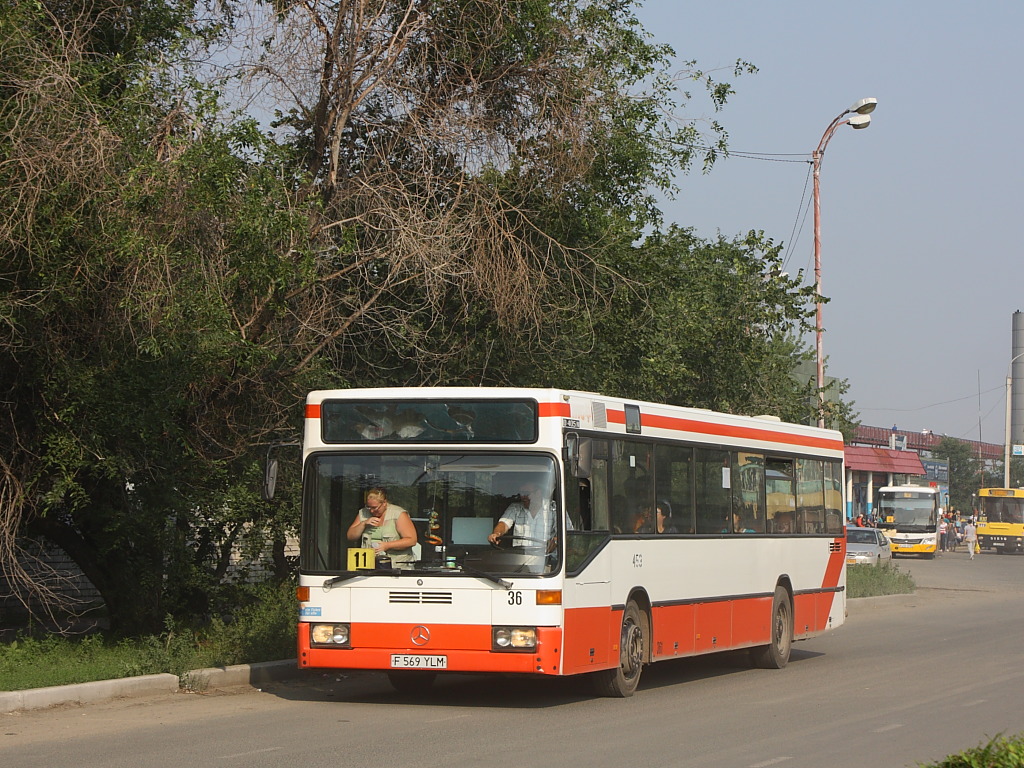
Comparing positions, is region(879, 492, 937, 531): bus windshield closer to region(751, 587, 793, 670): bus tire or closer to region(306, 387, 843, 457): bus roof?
region(306, 387, 843, 457): bus roof

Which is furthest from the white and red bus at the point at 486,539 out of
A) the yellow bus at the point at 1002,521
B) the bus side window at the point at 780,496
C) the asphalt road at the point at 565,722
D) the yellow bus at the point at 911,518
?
the yellow bus at the point at 1002,521

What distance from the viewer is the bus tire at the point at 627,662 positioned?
44.4ft

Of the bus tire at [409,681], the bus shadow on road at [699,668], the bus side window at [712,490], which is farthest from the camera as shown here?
→ the bus shadow on road at [699,668]

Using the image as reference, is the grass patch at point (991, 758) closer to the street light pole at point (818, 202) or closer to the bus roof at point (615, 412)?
the bus roof at point (615, 412)

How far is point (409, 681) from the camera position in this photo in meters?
14.2

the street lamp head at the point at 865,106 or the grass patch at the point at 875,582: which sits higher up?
the street lamp head at the point at 865,106

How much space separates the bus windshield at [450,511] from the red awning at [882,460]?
70870 mm

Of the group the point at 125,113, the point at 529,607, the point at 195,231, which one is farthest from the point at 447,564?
the point at 125,113

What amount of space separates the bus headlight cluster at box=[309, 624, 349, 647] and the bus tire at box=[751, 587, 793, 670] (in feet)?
21.6

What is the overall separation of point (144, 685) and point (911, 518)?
5501 cm

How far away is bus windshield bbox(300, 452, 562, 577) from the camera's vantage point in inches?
485

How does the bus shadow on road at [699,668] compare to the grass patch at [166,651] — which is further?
the bus shadow on road at [699,668]

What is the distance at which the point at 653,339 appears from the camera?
21438 millimetres

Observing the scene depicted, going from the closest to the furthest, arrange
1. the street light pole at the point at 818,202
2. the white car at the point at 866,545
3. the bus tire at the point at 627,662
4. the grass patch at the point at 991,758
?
the grass patch at the point at 991,758 → the bus tire at the point at 627,662 → the street light pole at the point at 818,202 → the white car at the point at 866,545
